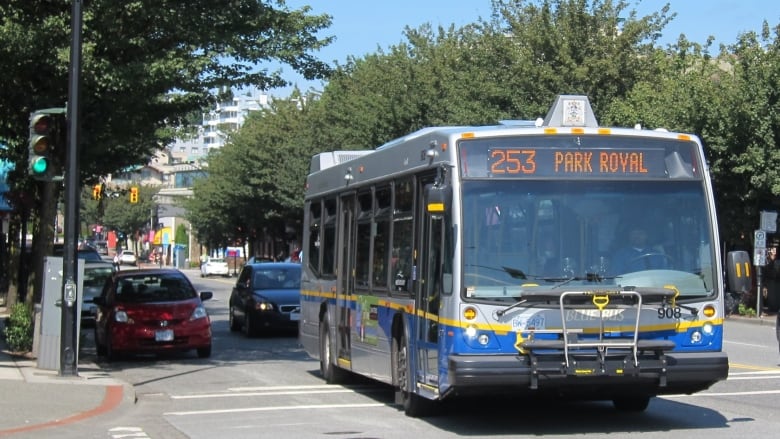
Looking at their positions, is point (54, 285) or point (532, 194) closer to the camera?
point (532, 194)

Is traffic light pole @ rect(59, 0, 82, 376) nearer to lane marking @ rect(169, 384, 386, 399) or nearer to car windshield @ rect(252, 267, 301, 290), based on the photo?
lane marking @ rect(169, 384, 386, 399)

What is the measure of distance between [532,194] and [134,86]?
886 centimetres

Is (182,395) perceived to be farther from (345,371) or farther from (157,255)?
(157,255)

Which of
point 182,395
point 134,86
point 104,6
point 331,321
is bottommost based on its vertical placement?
point 182,395

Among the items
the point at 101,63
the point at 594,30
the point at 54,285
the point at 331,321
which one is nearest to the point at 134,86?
the point at 101,63

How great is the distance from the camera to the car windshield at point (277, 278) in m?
26.6

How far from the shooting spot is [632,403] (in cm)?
1266

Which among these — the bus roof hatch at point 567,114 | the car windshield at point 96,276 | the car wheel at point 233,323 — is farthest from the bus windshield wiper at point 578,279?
the car windshield at point 96,276

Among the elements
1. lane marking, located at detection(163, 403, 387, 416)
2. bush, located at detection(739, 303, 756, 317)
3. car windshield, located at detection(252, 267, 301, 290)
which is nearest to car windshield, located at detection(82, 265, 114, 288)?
car windshield, located at detection(252, 267, 301, 290)

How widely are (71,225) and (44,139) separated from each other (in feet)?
4.11

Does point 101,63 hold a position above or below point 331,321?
above

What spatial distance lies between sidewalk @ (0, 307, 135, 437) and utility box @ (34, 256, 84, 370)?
0.21 meters

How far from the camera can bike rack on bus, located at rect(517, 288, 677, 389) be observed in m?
10.4

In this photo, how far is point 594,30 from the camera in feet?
125
